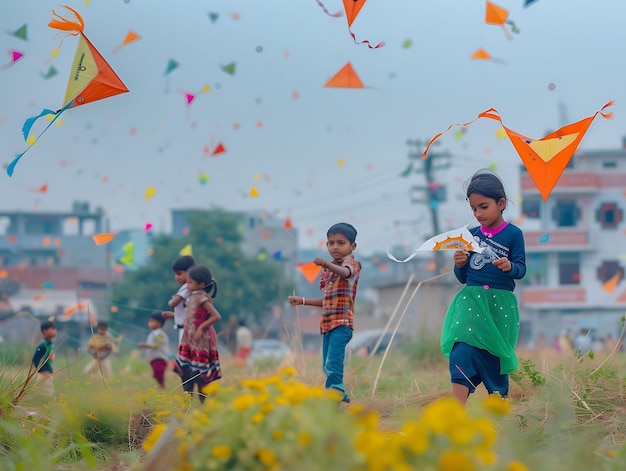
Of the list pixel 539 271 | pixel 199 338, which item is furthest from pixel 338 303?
pixel 539 271

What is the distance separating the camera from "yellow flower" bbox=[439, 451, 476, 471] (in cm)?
229

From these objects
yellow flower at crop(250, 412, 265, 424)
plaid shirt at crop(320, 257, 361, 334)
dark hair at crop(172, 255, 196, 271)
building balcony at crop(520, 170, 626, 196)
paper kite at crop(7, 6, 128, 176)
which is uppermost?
building balcony at crop(520, 170, 626, 196)

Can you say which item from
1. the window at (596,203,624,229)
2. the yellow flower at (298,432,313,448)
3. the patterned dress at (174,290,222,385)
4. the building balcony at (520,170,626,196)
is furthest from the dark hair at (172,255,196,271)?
the window at (596,203,624,229)

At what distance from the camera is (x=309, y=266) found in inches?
342

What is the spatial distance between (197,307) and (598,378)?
2.71m

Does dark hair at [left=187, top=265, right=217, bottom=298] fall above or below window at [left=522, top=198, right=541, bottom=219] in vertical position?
below

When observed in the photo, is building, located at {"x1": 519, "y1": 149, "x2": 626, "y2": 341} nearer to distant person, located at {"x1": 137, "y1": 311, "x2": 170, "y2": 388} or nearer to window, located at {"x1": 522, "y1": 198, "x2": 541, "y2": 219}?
window, located at {"x1": 522, "y1": 198, "x2": 541, "y2": 219}

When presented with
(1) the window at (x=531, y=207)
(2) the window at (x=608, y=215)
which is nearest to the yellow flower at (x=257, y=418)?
(1) the window at (x=531, y=207)

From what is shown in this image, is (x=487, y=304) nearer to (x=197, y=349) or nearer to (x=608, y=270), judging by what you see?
(x=197, y=349)

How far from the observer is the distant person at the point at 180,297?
702 cm

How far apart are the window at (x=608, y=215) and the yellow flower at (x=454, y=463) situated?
158 feet

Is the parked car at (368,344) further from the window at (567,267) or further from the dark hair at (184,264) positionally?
the window at (567,267)

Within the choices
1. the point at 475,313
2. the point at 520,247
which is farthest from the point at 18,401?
the point at 520,247

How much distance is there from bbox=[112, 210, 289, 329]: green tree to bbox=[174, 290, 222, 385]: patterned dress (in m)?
32.1
